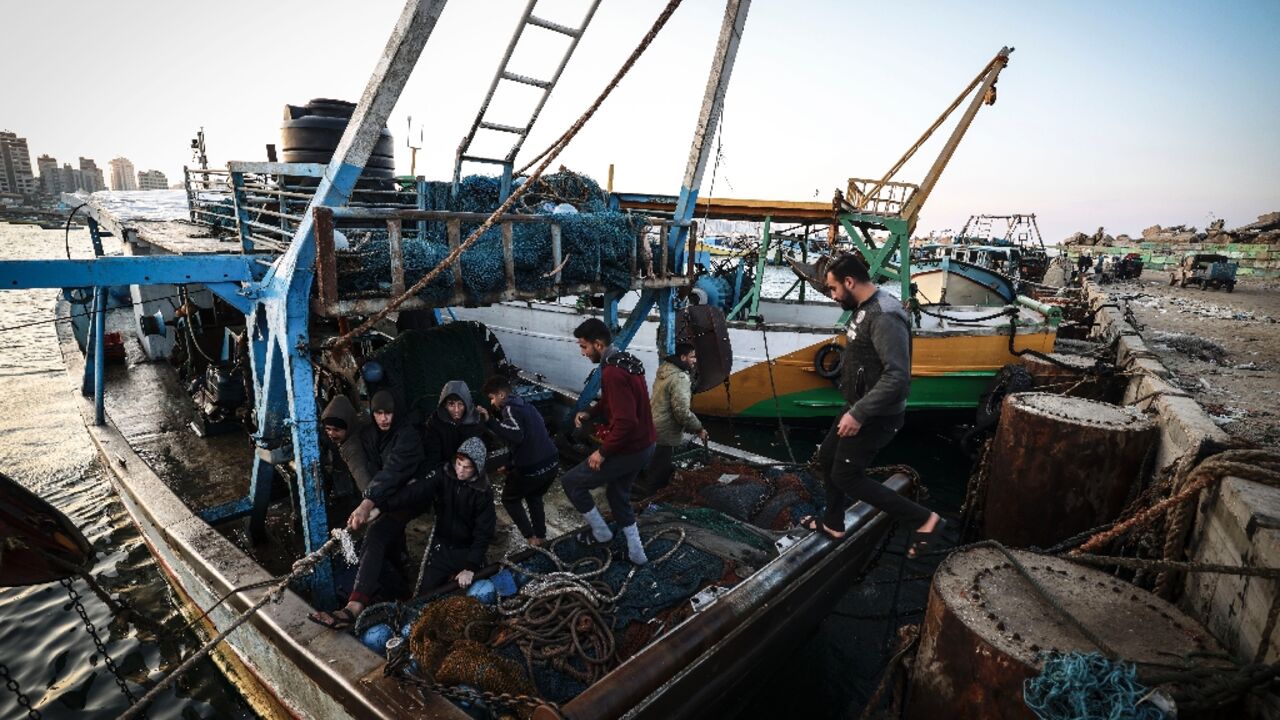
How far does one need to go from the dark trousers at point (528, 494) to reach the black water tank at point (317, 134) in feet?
15.4

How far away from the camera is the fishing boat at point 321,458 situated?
367 cm

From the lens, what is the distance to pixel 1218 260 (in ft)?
74.9

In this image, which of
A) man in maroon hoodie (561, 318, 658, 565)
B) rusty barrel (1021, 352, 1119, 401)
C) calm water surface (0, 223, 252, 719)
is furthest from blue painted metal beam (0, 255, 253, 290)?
rusty barrel (1021, 352, 1119, 401)

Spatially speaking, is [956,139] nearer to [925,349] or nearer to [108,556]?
[925,349]

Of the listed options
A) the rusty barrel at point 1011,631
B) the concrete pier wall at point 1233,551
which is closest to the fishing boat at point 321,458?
the rusty barrel at point 1011,631

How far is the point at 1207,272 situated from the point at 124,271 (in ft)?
108

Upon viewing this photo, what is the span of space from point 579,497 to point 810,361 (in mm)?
7534

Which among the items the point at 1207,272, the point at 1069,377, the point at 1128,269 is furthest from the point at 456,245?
the point at 1128,269

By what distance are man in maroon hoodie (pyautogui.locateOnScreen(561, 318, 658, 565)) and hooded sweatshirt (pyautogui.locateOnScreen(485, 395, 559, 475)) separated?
0.41 metres

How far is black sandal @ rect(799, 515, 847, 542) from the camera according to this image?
4.99 m

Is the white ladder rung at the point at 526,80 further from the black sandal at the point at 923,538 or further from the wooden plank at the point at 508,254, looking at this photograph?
the black sandal at the point at 923,538

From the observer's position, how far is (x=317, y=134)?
7.29 meters

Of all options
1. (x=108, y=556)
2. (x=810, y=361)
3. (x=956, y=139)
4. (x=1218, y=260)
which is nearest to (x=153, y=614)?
(x=108, y=556)

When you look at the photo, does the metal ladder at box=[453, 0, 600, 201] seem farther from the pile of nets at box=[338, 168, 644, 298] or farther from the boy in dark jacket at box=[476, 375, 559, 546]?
the boy in dark jacket at box=[476, 375, 559, 546]
